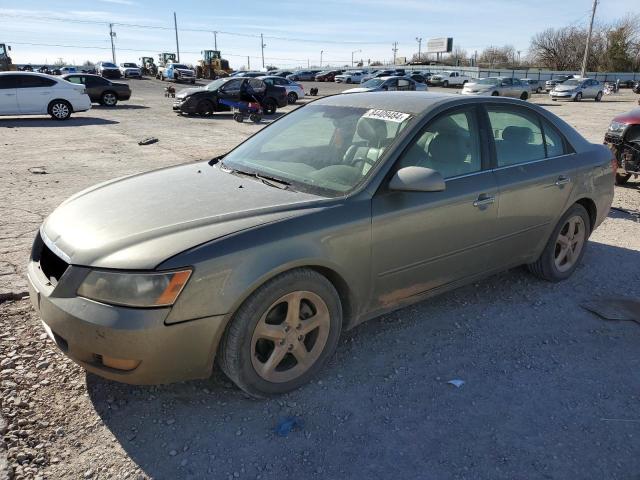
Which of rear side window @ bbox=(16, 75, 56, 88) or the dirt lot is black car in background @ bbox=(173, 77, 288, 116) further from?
the dirt lot

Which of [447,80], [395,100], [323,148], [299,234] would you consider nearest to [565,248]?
[395,100]

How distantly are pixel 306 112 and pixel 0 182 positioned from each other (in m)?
6.19

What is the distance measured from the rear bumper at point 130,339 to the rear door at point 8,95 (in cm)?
1626

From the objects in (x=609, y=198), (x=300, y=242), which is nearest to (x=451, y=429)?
(x=300, y=242)

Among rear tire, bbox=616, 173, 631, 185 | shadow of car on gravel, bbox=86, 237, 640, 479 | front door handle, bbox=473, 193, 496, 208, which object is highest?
front door handle, bbox=473, 193, 496, 208

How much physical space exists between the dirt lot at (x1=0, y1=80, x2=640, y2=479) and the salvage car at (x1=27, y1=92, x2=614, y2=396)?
30cm

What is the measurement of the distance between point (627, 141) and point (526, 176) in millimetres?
5001

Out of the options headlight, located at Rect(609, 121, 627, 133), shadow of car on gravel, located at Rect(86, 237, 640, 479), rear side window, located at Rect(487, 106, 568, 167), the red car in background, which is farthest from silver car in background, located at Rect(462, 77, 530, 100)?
the red car in background

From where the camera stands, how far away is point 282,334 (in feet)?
9.29

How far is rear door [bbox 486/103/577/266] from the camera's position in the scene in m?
3.80

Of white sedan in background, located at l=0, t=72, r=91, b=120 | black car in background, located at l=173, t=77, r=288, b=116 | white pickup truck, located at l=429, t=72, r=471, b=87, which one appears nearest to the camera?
white sedan in background, located at l=0, t=72, r=91, b=120

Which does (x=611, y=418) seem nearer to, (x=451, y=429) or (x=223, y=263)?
(x=451, y=429)

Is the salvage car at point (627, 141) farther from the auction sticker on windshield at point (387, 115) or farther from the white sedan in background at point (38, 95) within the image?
the white sedan in background at point (38, 95)

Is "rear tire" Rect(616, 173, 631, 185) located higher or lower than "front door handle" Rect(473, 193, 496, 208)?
lower
